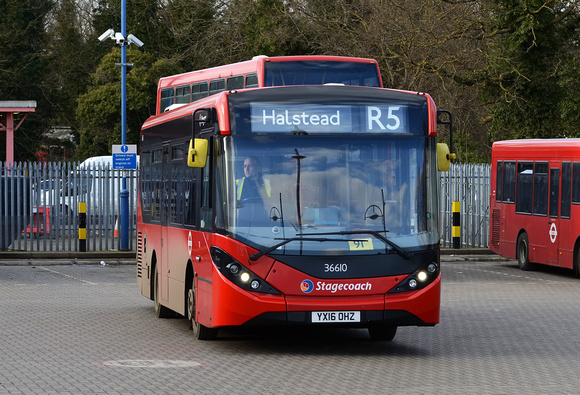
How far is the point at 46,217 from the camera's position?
2812 cm

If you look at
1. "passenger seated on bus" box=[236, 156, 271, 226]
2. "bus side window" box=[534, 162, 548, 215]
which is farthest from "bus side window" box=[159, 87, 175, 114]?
"passenger seated on bus" box=[236, 156, 271, 226]

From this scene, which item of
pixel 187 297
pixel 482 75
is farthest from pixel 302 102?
pixel 482 75

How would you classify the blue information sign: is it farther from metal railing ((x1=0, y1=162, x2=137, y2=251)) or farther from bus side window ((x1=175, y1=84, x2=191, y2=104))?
bus side window ((x1=175, y1=84, x2=191, y2=104))

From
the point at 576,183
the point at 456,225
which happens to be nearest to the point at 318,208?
the point at 576,183

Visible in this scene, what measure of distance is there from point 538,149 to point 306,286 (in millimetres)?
13476

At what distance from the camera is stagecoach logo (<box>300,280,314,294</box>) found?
38.3 ft

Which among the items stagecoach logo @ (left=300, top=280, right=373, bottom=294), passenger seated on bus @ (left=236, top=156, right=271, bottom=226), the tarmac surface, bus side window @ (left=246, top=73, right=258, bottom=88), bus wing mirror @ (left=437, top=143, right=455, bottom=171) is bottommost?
the tarmac surface

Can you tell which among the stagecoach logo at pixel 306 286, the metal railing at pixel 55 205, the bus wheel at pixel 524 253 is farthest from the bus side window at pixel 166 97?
the stagecoach logo at pixel 306 286

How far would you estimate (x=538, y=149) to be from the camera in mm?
24109

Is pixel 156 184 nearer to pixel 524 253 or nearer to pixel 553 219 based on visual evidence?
pixel 553 219

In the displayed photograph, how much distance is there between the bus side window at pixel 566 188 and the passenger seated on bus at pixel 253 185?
12104 mm

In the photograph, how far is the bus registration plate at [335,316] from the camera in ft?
38.3

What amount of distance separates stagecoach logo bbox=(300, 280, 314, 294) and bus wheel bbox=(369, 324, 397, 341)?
156 cm

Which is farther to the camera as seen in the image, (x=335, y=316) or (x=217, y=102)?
(x=217, y=102)
